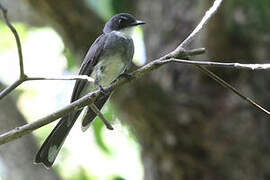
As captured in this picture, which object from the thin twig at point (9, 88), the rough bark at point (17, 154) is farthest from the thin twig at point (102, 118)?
the rough bark at point (17, 154)

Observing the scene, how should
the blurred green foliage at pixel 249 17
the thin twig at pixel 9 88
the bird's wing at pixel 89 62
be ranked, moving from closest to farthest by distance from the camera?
the thin twig at pixel 9 88
the bird's wing at pixel 89 62
the blurred green foliage at pixel 249 17

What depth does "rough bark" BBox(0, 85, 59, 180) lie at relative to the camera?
488 cm

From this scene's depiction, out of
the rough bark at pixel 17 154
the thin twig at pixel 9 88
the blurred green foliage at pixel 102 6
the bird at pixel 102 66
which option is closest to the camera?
the thin twig at pixel 9 88

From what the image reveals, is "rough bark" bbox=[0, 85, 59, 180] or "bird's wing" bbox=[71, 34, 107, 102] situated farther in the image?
"rough bark" bbox=[0, 85, 59, 180]

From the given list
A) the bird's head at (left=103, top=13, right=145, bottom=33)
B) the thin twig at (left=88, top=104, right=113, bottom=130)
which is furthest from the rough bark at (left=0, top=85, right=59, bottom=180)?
the thin twig at (left=88, top=104, right=113, bottom=130)

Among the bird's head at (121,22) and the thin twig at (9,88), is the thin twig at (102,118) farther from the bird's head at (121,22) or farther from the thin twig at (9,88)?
the bird's head at (121,22)

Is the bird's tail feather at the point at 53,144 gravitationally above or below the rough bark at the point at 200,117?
above

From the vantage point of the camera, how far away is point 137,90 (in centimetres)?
467

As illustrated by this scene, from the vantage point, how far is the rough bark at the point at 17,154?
4879 mm

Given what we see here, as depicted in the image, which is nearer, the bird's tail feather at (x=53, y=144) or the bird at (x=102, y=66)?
the bird's tail feather at (x=53, y=144)

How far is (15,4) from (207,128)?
386 centimetres

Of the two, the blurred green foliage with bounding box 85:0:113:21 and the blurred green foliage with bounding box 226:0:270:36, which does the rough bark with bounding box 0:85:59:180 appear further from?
the blurred green foliage with bounding box 226:0:270:36

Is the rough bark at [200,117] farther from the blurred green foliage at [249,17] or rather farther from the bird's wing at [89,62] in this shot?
the bird's wing at [89,62]

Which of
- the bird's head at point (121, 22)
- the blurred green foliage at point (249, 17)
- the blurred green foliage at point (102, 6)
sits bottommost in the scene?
the blurred green foliage at point (249, 17)
